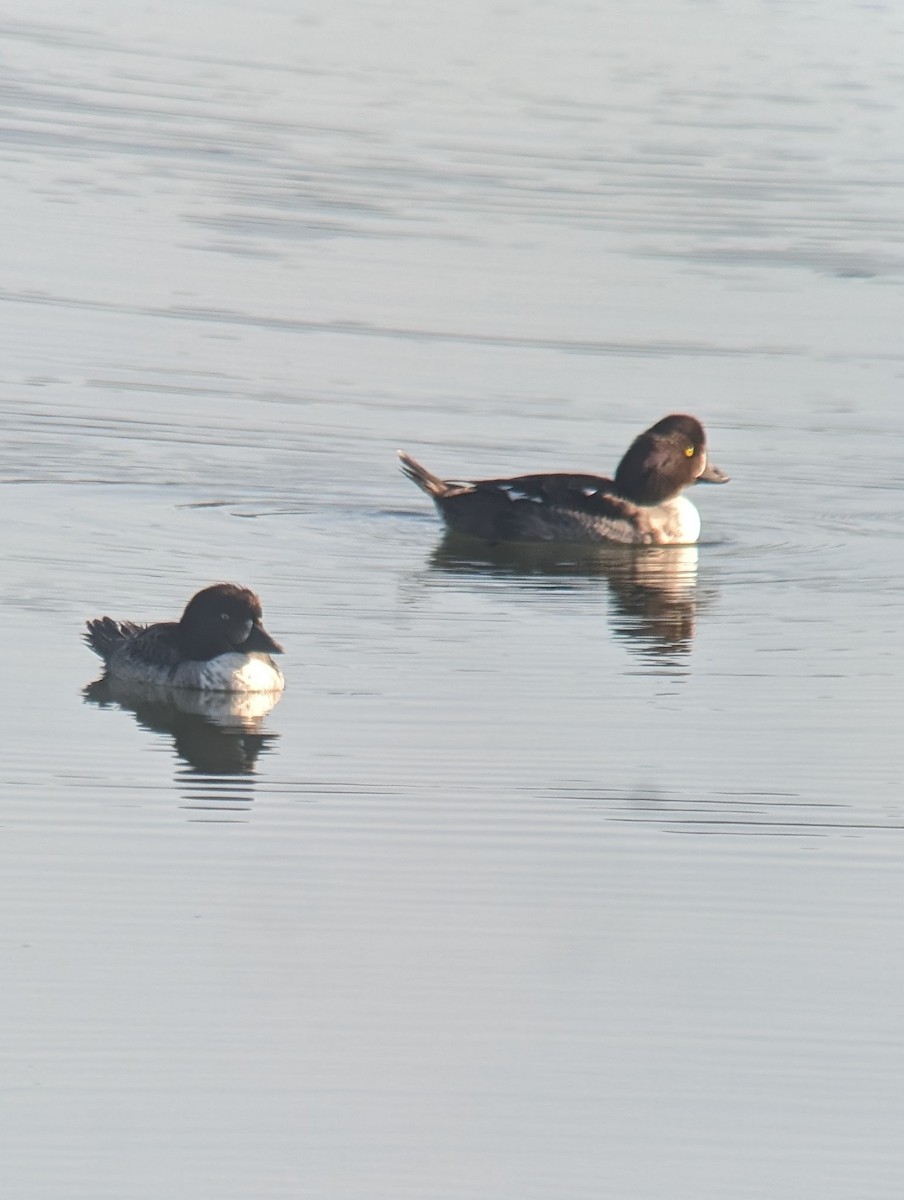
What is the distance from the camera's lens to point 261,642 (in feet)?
33.6

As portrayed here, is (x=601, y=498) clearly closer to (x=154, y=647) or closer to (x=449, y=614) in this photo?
(x=449, y=614)

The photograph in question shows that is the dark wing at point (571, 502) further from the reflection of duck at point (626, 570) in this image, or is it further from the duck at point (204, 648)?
the duck at point (204, 648)

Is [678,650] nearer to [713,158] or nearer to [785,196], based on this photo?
[785,196]

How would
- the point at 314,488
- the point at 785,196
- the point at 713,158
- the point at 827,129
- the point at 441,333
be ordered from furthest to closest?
the point at 827,129
the point at 713,158
the point at 785,196
the point at 441,333
the point at 314,488

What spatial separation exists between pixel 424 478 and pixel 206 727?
3.94 metres

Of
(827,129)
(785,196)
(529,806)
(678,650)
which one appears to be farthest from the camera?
(827,129)

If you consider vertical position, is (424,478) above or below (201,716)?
above

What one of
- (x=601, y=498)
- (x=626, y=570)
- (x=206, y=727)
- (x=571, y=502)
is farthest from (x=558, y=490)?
(x=206, y=727)

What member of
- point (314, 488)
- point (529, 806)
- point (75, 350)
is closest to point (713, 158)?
point (75, 350)

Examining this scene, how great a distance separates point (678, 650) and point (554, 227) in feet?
33.3

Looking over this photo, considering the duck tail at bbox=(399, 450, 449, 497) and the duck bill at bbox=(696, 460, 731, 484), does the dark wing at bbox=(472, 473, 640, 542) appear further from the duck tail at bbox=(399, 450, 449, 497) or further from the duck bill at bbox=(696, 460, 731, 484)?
the duck bill at bbox=(696, 460, 731, 484)

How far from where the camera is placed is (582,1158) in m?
6.04

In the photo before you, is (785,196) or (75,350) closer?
(75,350)

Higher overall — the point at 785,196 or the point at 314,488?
the point at 785,196
